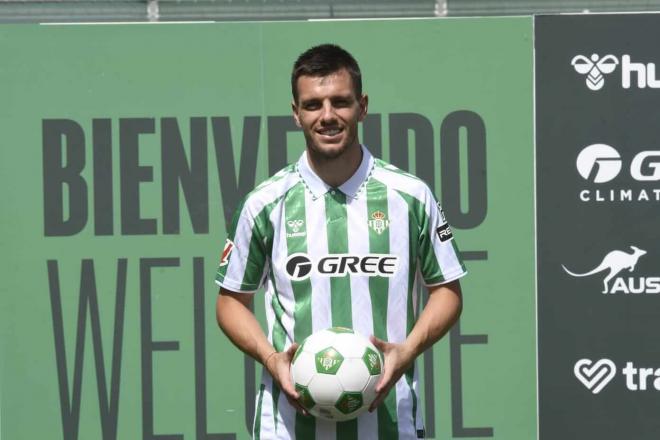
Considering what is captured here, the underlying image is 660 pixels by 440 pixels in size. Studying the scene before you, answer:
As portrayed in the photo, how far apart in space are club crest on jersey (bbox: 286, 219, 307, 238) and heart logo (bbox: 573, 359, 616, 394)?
232cm

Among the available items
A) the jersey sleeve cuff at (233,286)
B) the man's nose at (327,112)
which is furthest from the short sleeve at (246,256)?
the man's nose at (327,112)

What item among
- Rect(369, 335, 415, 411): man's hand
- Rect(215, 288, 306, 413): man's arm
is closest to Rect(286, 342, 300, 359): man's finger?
Rect(215, 288, 306, 413): man's arm

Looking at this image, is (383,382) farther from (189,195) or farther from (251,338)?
(189,195)

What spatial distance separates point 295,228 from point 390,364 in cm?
52

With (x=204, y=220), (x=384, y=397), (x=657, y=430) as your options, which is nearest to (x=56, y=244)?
(x=204, y=220)

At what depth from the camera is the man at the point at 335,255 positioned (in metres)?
3.55

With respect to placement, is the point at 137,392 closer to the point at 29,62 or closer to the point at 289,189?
the point at 29,62

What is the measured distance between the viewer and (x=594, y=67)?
18.0 ft

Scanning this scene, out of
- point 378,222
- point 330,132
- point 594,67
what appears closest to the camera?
point 330,132

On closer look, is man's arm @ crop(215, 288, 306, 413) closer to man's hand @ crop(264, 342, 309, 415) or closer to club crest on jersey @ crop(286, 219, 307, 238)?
man's hand @ crop(264, 342, 309, 415)

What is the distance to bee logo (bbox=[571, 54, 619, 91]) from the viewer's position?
5.48m

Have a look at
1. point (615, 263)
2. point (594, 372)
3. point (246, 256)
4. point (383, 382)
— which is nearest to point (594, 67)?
point (615, 263)

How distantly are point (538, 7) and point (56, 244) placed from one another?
2.48 m

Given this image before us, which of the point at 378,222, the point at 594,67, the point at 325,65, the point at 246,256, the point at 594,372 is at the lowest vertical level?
the point at 594,372
